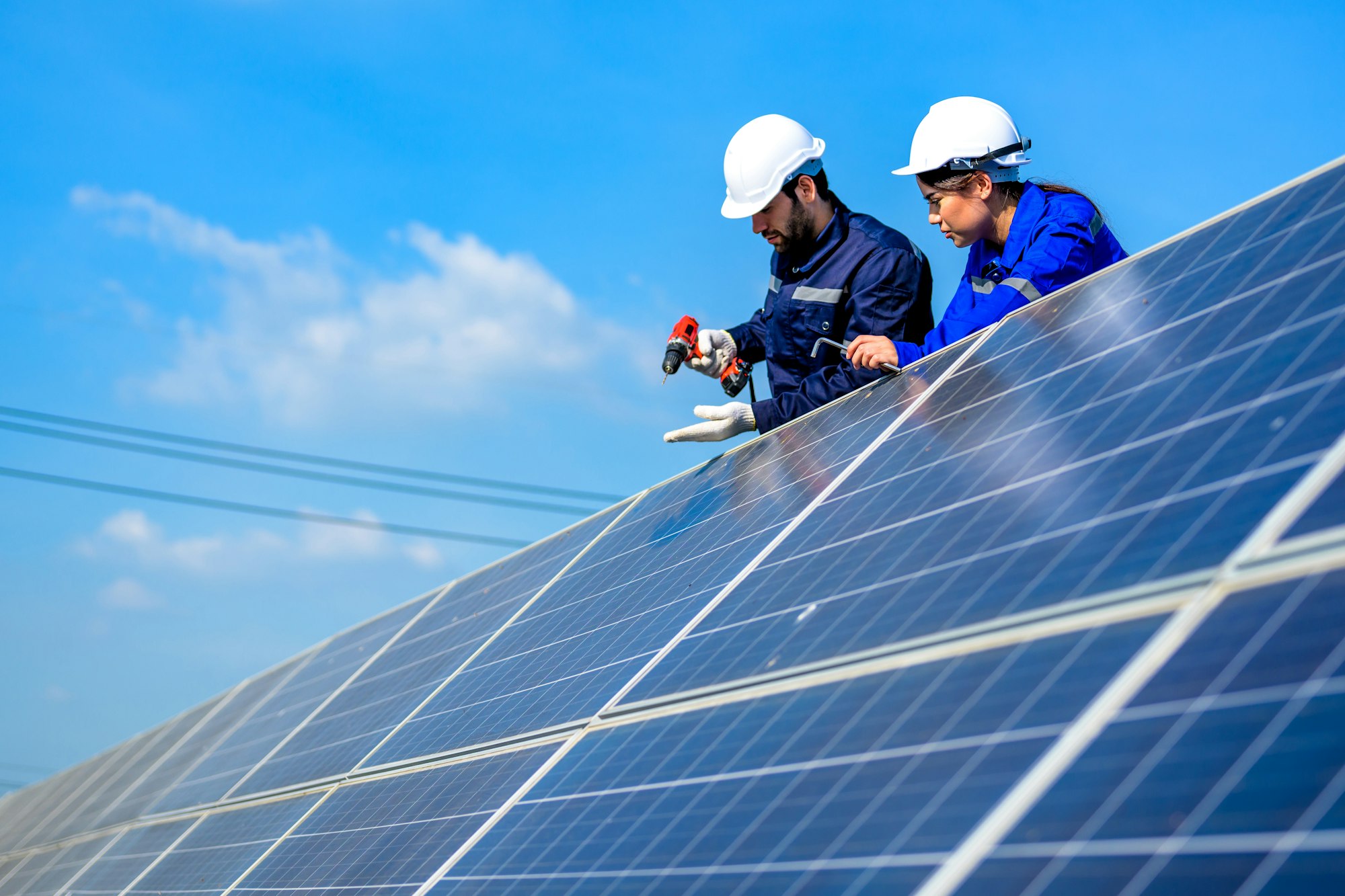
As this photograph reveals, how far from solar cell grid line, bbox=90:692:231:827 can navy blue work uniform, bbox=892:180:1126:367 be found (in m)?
7.59

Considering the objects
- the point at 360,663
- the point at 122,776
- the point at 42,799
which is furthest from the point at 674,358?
the point at 42,799

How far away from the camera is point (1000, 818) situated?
2.70 m

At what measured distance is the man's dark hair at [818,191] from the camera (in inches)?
348

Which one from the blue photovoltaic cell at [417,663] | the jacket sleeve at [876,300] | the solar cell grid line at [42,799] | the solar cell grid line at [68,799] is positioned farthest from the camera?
the solar cell grid line at [42,799]

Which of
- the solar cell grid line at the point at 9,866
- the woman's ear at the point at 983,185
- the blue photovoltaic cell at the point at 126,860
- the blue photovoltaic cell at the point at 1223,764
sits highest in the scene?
the solar cell grid line at the point at 9,866

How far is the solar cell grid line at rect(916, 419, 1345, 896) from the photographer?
8.72 feet

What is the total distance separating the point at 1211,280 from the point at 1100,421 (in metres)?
0.91

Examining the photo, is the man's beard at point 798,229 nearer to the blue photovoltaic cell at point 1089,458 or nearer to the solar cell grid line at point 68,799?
the blue photovoltaic cell at point 1089,458

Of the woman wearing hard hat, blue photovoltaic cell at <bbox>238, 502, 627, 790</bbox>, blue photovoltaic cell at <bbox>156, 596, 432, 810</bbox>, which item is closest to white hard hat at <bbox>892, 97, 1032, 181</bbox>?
the woman wearing hard hat

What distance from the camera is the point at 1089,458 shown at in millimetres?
4012

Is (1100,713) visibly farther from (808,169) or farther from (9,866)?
(9,866)

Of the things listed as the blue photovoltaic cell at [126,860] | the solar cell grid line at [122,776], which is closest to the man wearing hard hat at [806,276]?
the blue photovoltaic cell at [126,860]

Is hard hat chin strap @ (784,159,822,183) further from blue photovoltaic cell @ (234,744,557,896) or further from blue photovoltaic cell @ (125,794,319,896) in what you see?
blue photovoltaic cell @ (125,794,319,896)

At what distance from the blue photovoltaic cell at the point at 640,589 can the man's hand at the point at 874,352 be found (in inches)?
7.7
